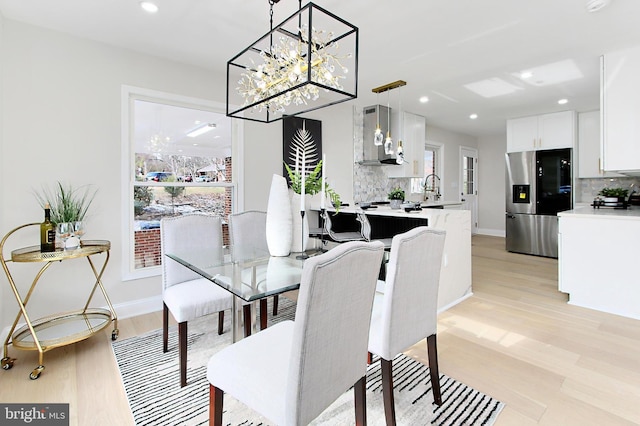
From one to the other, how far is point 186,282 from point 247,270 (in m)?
0.76

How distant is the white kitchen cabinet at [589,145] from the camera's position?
496 centimetres

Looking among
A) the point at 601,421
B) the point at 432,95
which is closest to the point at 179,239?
the point at 601,421

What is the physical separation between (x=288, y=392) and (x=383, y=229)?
9.46 ft

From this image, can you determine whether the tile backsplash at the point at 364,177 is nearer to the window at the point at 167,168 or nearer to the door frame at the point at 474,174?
the window at the point at 167,168

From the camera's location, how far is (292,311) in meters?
2.96

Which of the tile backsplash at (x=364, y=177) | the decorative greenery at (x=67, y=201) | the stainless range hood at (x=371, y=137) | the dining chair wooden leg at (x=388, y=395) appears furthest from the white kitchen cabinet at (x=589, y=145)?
the decorative greenery at (x=67, y=201)

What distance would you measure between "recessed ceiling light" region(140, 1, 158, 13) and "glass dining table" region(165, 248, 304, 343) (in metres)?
1.71

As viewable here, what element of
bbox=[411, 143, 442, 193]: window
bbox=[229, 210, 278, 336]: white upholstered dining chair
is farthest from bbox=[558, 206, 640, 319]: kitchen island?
bbox=[411, 143, 442, 193]: window

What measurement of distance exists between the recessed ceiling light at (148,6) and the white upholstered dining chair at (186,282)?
4.84ft

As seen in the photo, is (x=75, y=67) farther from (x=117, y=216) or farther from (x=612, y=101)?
(x=612, y=101)

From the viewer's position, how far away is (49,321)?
230 centimetres

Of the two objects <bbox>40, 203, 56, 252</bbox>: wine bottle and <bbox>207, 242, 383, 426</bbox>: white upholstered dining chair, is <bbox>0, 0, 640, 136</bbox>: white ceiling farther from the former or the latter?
<bbox>207, 242, 383, 426</bbox>: white upholstered dining chair

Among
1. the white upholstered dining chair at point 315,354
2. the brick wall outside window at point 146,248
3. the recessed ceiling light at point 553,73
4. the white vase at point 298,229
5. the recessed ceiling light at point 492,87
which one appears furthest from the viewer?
the recessed ceiling light at point 492,87

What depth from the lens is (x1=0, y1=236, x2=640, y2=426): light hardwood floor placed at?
1.61 metres
